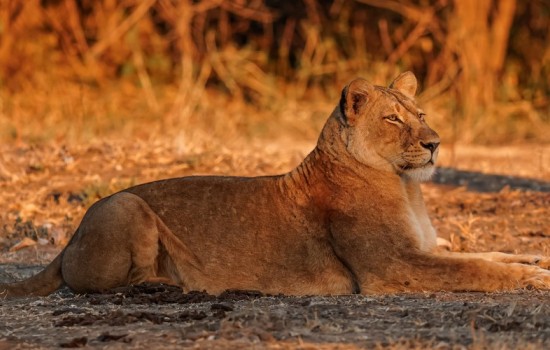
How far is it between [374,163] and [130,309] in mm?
1553

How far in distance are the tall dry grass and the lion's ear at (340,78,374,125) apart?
20.7 feet

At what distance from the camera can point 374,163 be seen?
592 cm

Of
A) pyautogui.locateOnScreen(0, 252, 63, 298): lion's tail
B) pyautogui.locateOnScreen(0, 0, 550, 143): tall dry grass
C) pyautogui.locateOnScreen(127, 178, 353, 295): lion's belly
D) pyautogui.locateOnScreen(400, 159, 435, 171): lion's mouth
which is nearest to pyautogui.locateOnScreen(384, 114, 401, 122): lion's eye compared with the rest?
pyautogui.locateOnScreen(400, 159, 435, 171): lion's mouth

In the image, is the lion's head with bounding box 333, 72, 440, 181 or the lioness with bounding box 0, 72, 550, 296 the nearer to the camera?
the lioness with bounding box 0, 72, 550, 296

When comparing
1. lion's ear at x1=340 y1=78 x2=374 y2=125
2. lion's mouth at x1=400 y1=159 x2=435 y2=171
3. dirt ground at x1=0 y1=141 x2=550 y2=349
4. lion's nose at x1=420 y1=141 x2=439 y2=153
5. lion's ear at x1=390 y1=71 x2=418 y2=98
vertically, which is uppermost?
lion's ear at x1=390 y1=71 x2=418 y2=98

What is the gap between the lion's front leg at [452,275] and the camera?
5445 millimetres

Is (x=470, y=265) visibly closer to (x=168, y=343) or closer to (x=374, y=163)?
(x=374, y=163)

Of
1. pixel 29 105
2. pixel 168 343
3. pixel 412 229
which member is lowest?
pixel 168 343

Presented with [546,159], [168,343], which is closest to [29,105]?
[546,159]

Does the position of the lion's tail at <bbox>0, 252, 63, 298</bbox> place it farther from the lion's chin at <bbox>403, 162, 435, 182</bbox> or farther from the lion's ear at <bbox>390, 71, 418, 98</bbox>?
the lion's ear at <bbox>390, 71, 418, 98</bbox>

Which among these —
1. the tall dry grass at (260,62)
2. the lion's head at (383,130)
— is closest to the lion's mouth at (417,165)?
the lion's head at (383,130)

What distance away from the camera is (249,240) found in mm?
5785

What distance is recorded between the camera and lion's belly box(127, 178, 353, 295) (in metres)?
5.70

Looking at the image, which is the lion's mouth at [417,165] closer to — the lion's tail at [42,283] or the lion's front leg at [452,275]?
the lion's front leg at [452,275]
